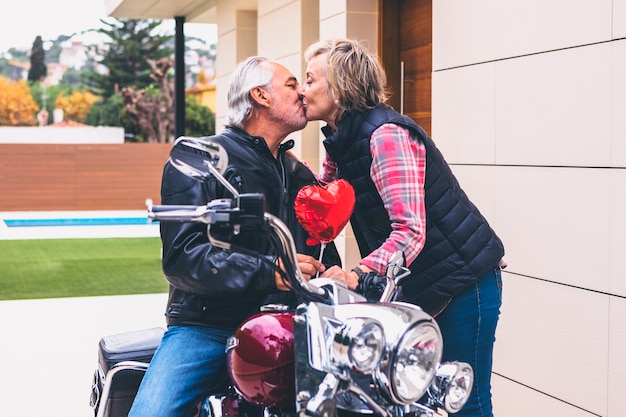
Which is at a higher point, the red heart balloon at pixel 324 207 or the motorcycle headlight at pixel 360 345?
the red heart balloon at pixel 324 207

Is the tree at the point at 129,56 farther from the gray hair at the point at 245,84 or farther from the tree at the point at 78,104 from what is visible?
the gray hair at the point at 245,84

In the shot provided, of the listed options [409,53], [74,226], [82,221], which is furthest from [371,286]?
[82,221]

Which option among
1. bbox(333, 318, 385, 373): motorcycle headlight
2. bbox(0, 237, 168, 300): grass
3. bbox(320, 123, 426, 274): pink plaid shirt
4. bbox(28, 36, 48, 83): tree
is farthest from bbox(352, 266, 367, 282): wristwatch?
bbox(28, 36, 48, 83): tree

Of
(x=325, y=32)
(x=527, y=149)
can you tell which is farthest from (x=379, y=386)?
(x=325, y=32)

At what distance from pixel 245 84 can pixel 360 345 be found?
117cm

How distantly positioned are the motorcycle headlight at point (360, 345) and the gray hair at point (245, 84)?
43.3 inches

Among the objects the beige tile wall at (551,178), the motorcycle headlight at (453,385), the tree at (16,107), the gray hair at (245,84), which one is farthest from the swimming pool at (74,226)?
the tree at (16,107)

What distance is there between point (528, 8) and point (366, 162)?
2.00 meters

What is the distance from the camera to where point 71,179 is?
26844mm

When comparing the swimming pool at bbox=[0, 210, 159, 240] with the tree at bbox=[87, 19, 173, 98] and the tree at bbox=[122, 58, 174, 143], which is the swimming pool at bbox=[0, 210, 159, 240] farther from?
the tree at bbox=[87, 19, 173, 98]

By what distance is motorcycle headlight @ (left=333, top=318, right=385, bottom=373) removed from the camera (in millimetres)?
1748

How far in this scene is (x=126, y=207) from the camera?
26750mm

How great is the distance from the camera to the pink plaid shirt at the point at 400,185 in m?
2.55

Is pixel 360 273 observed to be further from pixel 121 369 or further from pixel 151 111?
pixel 151 111
